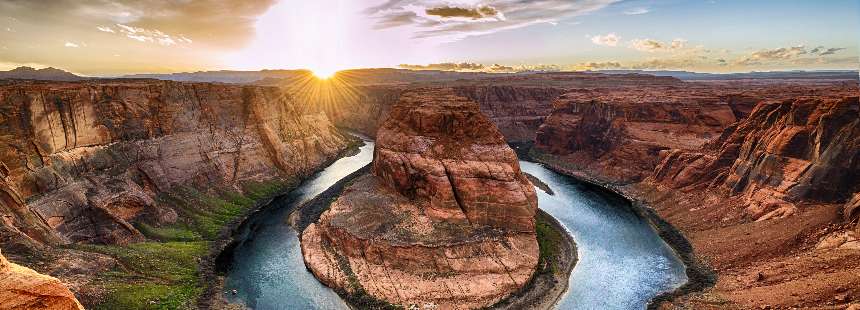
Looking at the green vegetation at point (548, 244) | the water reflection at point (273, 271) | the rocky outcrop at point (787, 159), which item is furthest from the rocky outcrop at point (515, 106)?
the water reflection at point (273, 271)

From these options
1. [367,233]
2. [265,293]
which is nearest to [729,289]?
[367,233]

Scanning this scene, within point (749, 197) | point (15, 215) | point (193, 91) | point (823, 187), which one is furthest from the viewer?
point (193, 91)

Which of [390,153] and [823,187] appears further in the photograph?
[390,153]

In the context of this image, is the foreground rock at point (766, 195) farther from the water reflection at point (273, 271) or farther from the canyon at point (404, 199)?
the water reflection at point (273, 271)

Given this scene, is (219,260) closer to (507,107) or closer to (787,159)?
(787,159)

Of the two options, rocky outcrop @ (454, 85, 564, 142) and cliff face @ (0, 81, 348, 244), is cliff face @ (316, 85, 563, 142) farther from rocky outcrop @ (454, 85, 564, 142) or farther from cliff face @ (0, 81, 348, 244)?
cliff face @ (0, 81, 348, 244)

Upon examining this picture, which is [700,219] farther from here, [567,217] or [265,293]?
[265,293]

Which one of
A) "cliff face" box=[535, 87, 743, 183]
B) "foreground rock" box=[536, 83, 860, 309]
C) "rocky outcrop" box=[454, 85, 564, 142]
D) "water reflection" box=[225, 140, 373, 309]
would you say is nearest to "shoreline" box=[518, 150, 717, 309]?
"foreground rock" box=[536, 83, 860, 309]
